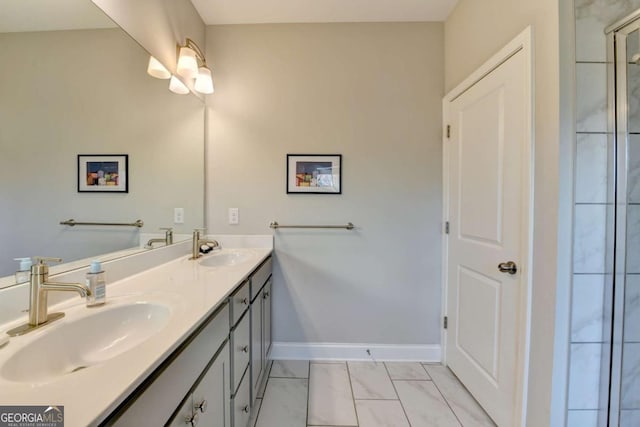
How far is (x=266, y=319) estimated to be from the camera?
5.92 ft

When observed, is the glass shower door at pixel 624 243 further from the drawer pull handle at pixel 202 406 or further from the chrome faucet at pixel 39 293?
the chrome faucet at pixel 39 293

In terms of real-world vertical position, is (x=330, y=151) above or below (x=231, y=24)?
below

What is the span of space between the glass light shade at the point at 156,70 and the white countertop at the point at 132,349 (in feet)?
3.68

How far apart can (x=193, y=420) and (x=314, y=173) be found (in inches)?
62.4

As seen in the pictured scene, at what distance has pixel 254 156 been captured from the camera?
2.04m

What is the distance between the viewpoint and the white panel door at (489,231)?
128 centimetres

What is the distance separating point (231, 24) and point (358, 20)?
976mm

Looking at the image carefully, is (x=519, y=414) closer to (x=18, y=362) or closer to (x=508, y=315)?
(x=508, y=315)

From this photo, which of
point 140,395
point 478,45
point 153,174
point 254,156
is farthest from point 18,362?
point 478,45

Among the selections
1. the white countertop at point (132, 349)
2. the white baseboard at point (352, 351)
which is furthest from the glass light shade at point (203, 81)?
the white baseboard at point (352, 351)

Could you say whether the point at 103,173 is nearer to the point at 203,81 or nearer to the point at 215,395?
the point at 203,81

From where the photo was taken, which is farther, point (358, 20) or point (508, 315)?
point (358, 20)

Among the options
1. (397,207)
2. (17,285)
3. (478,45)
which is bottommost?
(17,285)

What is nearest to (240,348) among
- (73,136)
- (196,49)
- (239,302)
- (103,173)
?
(239,302)
